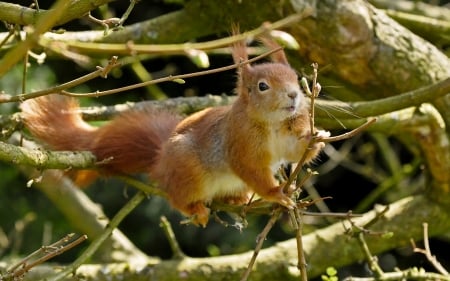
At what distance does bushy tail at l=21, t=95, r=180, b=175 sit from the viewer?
2887 millimetres

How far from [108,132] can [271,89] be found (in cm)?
74

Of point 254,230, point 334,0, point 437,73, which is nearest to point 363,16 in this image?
point 334,0

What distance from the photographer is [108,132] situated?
2941mm

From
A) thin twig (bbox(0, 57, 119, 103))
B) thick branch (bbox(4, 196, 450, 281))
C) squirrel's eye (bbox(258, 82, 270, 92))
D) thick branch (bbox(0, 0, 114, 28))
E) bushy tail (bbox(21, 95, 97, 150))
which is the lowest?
thick branch (bbox(4, 196, 450, 281))

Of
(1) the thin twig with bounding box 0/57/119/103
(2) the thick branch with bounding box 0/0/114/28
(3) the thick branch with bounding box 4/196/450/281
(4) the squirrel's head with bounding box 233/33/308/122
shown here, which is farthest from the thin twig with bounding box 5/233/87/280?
(3) the thick branch with bounding box 4/196/450/281

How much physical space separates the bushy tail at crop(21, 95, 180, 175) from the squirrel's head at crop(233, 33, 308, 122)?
1.52 feet

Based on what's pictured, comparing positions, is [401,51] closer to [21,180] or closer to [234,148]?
[234,148]

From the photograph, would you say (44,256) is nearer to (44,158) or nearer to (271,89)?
(44,158)

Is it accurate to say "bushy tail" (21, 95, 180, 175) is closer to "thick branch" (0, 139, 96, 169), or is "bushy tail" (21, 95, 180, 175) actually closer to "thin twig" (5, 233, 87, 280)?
"thick branch" (0, 139, 96, 169)

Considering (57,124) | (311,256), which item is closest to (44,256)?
(57,124)

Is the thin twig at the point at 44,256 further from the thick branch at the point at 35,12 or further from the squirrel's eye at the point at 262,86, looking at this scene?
the squirrel's eye at the point at 262,86

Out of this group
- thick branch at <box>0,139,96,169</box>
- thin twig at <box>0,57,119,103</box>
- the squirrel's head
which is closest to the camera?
thin twig at <box>0,57,119,103</box>

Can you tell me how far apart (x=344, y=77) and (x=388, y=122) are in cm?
26

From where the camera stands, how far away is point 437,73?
304cm
